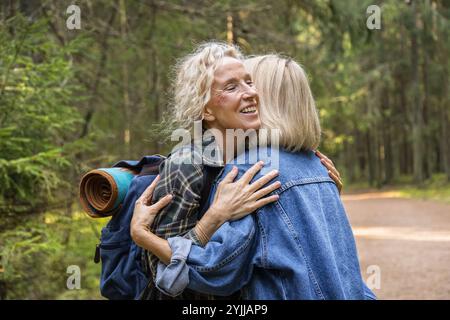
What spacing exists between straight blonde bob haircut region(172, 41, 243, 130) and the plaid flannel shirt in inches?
7.8

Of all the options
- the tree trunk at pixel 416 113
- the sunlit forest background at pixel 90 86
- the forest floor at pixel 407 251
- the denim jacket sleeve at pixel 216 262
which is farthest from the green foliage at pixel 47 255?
the tree trunk at pixel 416 113

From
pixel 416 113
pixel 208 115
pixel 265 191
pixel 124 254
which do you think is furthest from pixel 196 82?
pixel 416 113

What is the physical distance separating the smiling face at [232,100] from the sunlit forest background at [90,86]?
600 mm

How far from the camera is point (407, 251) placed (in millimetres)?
11562

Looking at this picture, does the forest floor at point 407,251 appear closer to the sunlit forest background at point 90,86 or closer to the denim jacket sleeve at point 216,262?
the sunlit forest background at point 90,86

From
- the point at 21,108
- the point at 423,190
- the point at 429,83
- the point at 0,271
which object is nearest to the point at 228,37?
the point at 21,108

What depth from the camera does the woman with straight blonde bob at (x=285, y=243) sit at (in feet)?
6.84

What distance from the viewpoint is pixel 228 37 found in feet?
29.0

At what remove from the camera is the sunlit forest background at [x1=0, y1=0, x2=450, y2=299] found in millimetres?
4910

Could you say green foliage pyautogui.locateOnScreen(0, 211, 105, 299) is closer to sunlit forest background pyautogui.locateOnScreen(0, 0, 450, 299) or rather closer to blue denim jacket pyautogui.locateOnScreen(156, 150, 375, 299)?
sunlit forest background pyautogui.locateOnScreen(0, 0, 450, 299)

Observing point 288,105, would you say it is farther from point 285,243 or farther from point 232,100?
point 285,243

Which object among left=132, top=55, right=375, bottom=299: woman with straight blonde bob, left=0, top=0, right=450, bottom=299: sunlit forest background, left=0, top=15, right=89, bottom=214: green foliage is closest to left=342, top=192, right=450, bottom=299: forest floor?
left=0, top=0, right=450, bottom=299: sunlit forest background
